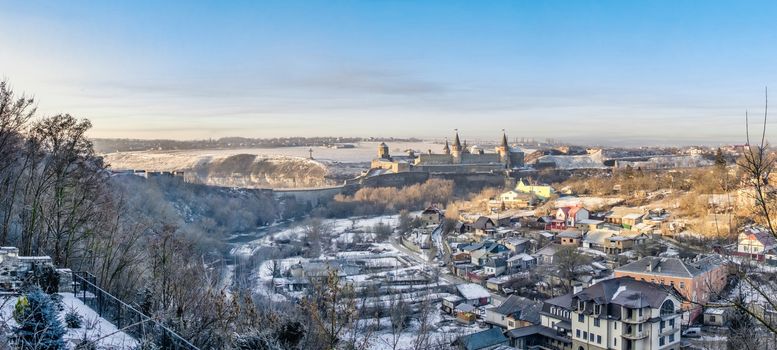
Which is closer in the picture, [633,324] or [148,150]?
[633,324]

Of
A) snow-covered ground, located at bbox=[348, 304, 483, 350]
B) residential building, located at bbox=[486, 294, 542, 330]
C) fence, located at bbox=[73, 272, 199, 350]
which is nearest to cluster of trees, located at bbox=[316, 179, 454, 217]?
snow-covered ground, located at bbox=[348, 304, 483, 350]

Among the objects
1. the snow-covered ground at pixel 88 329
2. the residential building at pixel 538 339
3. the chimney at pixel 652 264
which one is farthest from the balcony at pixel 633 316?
the snow-covered ground at pixel 88 329

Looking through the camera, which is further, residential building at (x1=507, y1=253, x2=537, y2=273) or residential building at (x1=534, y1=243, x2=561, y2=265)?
residential building at (x1=534, y1=243, x2=561, y2=265)

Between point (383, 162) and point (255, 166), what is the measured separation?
2338 centimetres

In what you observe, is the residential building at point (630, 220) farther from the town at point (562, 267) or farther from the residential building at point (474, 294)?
the residential building at point (474, 294)

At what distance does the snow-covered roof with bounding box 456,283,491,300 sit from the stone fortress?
37359mm

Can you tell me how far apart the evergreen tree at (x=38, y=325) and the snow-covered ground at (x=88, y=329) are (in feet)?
0.48

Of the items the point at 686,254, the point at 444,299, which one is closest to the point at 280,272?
the point at 444,299

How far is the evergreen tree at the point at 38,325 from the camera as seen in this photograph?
3.95m

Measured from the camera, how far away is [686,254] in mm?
21922

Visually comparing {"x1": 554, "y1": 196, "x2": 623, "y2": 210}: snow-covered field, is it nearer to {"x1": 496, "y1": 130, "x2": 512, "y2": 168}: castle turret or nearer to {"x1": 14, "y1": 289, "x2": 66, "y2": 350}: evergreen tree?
{"x1": 496, "y1": 130, "x2": 512, "y2": 168}: castle turret

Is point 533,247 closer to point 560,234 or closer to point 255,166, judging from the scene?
point 560,234

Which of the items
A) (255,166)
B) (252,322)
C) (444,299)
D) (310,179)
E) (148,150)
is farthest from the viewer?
(148,150)

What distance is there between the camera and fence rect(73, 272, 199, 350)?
5055 millimetres
